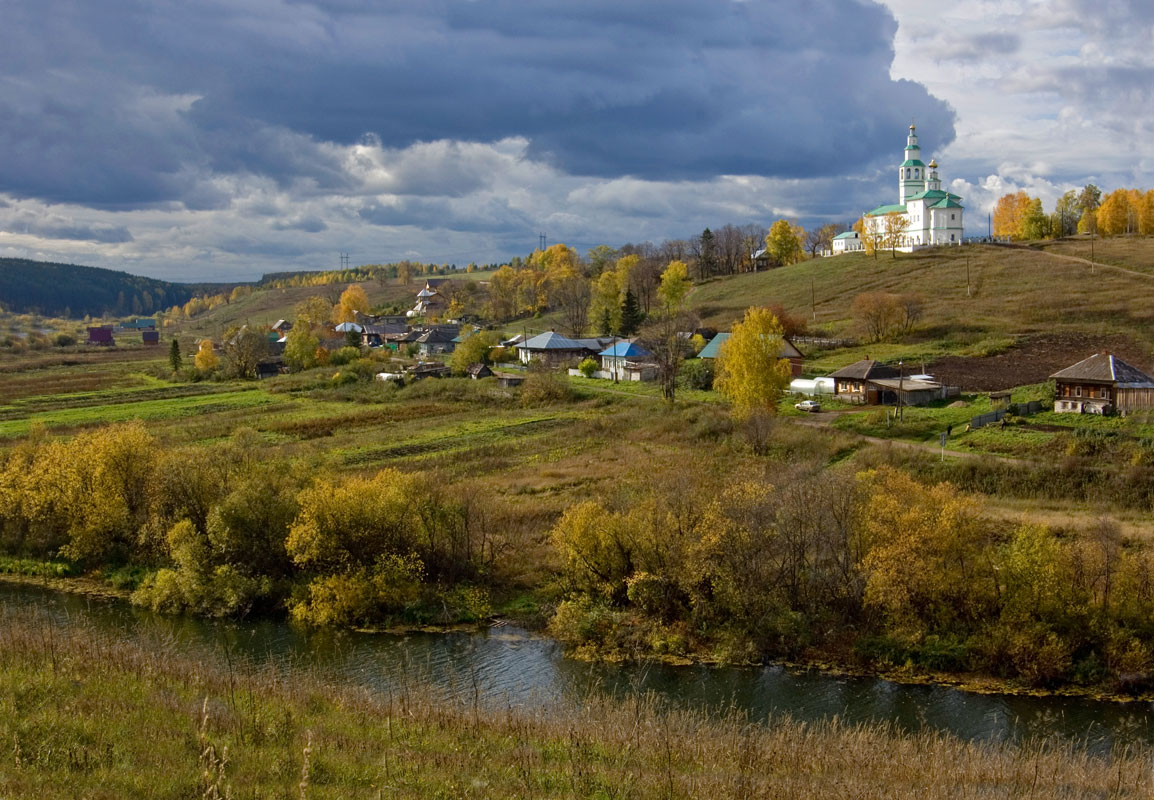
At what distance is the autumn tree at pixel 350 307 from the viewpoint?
113 metres

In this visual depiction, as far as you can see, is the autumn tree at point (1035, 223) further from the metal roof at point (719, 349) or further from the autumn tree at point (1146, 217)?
the metal roof at point (719, 349)

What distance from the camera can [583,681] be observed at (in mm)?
18703

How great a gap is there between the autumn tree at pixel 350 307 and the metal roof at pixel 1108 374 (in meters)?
90.4

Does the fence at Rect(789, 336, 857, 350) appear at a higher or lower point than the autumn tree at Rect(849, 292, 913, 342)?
lower

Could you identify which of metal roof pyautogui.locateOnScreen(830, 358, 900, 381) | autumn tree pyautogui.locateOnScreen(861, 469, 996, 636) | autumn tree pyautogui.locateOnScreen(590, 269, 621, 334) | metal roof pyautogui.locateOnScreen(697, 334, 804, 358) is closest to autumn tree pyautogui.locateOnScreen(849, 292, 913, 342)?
metal roof pyautogui.locateOnScreen(697, 334, 804, 358)

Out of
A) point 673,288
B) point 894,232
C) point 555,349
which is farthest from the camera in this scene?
point 894,232

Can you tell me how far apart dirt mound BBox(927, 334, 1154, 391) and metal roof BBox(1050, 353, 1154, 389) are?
6605 millimetres

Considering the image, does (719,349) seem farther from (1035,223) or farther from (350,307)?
(350,307)

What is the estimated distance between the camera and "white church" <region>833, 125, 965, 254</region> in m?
95.6

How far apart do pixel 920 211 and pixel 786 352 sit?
2046 inches

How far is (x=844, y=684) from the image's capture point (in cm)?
1875

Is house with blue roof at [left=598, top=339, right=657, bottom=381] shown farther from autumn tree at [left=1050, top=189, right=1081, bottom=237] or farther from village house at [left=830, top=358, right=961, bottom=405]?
autumn tree at [left=1050, top=189, right=1081, bottom=237]

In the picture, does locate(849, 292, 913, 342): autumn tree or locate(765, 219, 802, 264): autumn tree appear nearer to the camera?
locate(849, 292, 913, 342): autumn tree

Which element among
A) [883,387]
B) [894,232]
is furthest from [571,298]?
[883,387]
